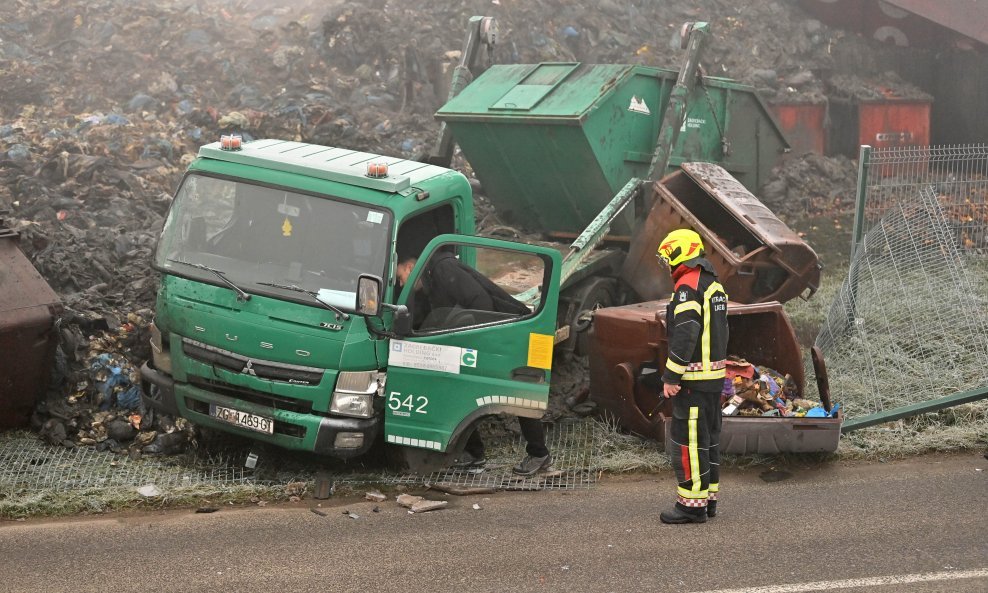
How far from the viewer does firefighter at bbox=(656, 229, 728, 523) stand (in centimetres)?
538

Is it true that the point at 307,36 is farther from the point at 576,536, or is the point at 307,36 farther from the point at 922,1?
the point at 576,536

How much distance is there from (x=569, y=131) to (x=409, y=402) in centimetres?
384

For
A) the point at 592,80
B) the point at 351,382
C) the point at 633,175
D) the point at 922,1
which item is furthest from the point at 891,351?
the point at 922,1

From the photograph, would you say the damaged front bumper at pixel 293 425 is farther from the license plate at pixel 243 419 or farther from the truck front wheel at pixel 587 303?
the truck front wheel at pixel 587 303

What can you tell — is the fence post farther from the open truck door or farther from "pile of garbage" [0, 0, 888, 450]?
the open truck door

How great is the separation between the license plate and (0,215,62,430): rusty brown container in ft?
4.23

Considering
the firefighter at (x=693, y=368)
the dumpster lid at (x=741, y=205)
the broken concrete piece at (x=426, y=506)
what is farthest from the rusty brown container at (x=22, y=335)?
the dumpster lid at (x=741, y=205)

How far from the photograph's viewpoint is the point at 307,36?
15.5m

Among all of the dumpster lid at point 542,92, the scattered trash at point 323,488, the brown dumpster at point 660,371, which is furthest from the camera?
the dumpster lid at point 542,92

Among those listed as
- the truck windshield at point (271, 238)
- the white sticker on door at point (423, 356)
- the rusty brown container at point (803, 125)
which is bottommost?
the white sticker on door at point (423, 356)

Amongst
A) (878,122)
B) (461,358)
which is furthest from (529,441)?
(878,122)

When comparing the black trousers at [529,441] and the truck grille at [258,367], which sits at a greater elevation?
the truck grille at [258,367]

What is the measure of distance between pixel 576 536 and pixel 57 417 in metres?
3.46

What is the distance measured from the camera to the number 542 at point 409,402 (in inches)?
232
